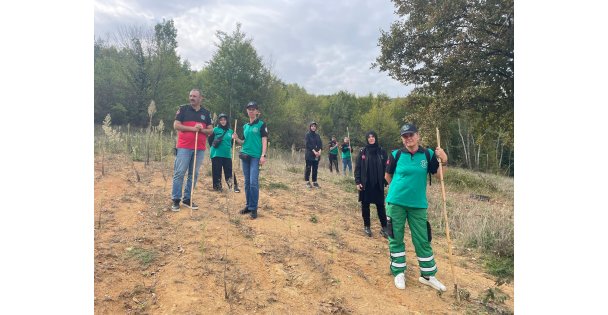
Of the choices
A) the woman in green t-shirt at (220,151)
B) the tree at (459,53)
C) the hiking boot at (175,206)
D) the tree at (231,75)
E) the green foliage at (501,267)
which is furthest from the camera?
the tree at (231,75)

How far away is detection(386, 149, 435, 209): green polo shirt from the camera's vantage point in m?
3.62

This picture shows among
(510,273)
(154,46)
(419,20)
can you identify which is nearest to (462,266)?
(510,273)

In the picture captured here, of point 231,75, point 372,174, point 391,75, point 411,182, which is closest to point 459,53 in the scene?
point 391,75

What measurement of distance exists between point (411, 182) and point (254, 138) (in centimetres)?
268

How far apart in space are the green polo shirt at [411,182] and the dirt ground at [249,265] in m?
0.95

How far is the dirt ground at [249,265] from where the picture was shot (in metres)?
3.06

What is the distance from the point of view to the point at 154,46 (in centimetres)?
2341

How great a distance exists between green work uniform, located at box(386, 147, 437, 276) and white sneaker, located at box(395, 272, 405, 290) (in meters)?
0.04

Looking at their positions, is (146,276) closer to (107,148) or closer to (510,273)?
(510,273)

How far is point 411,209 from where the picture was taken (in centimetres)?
367

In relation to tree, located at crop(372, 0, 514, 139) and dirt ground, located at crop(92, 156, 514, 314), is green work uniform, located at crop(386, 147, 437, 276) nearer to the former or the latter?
dirt ground, located at crop(92, 156, 514, 314)

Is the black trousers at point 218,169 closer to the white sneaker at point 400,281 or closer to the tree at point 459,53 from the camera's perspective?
the white sneaker at point 400,281

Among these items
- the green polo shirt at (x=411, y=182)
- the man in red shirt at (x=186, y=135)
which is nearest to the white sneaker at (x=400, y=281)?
the green polo shirt at (x=411, y=182)

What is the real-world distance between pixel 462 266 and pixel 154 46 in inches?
969
